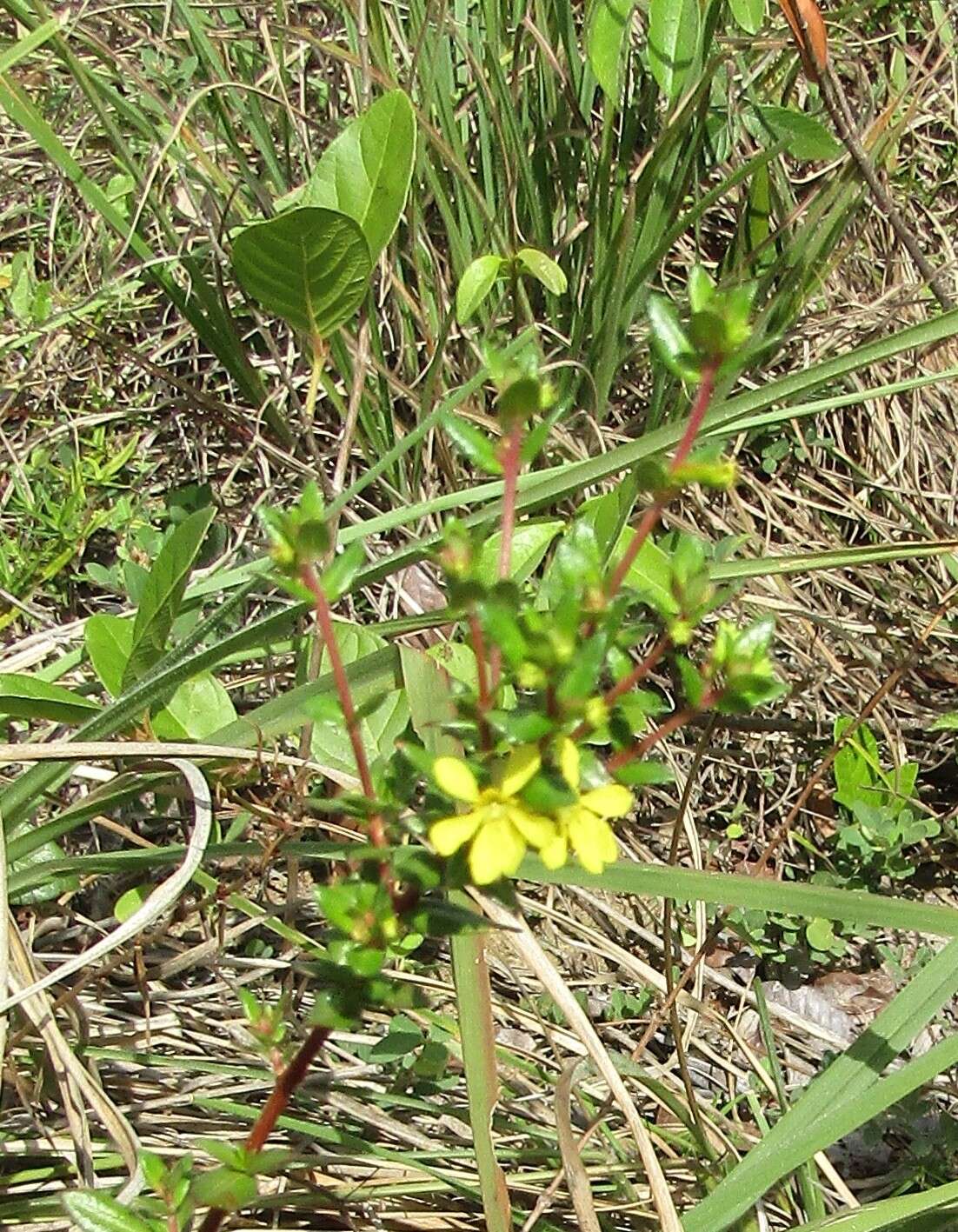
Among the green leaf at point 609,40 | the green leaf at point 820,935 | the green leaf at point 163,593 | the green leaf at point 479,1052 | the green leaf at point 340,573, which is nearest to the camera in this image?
the green leaf at point 340,573

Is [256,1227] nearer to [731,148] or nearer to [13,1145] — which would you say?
[13,1145]

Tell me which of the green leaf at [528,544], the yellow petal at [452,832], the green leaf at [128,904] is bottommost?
the green leaf at [128,904]

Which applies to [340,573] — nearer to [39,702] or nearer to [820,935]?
[39,702]

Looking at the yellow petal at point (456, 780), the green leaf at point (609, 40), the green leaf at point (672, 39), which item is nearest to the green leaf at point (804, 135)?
the green leaf at point (672, 39)

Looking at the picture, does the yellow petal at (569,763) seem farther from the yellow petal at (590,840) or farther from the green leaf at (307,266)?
the green leaf at (307,266)

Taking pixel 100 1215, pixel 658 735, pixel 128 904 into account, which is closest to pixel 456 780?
pixel 658 735

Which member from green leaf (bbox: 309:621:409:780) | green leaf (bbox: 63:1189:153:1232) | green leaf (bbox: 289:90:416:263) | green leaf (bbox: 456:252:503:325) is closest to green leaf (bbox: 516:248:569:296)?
green leaf (bbox: 456:252:503:325)
